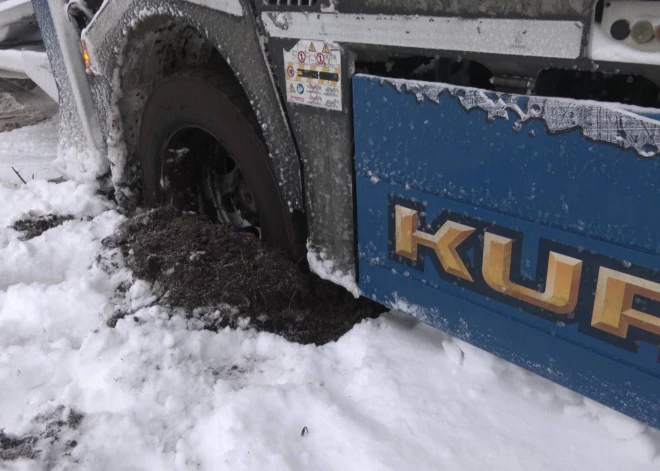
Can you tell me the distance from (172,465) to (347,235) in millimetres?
920

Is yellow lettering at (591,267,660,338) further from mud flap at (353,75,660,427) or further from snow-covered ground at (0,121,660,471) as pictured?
snow-covered ground at (0,121,660,471)

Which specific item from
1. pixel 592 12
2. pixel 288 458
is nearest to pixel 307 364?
pixel 288 458

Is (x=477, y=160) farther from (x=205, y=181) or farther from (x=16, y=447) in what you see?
(x=205, y=181)

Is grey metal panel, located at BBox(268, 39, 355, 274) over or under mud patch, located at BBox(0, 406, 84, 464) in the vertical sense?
over

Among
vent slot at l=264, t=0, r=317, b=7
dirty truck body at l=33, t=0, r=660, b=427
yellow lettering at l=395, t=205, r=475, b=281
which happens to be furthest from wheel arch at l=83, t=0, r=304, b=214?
yellow lettering at l=395, t=205, r=475, b=281

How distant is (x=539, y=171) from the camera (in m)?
1.42

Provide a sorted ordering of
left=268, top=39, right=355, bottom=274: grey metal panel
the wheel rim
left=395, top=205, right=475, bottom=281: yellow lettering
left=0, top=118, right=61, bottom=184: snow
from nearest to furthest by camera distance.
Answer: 1. left=395, top=205, right=475, bottom=281: yellow lettering
2. left=268, top=39, right=355, bottom=274: grey metal panel
3. the wheel rim
4. left=0, top=118, right=61, bottom=184: snow

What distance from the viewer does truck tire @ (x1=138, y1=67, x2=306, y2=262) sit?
89.9 inches

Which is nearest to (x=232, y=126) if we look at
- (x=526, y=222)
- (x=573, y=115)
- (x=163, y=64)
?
(x=163, y=64)

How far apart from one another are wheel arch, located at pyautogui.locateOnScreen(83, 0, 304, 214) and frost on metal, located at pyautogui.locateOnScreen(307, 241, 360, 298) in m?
0.18

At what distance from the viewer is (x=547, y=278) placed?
4.86 ft

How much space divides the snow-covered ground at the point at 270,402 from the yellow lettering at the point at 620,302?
460 millimetres

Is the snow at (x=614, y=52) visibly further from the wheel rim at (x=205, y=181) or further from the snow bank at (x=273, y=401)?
the wheel rim at (x=205, y=181)

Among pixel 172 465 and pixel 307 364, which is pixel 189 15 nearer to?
pixel 307 364
